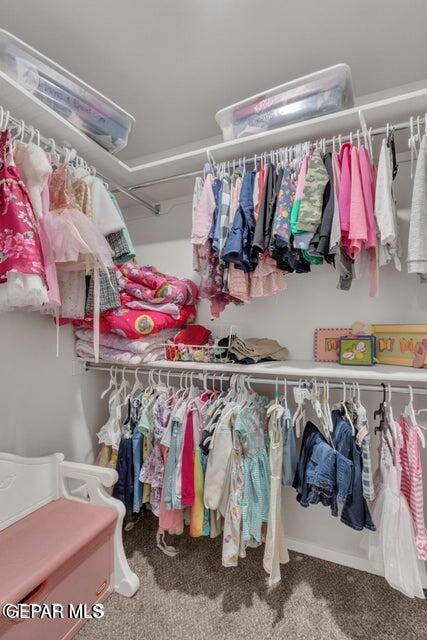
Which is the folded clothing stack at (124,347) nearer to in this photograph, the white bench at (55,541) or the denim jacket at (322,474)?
the white bench at (55,541)

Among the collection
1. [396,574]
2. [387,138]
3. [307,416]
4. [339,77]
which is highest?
[339,77]

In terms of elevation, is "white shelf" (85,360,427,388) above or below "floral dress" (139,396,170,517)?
above

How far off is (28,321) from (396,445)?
1842 mm

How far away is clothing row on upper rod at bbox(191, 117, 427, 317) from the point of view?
4.24ft

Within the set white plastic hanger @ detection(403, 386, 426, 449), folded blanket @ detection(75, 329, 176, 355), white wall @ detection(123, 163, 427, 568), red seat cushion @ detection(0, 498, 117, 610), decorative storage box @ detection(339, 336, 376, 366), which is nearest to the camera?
red seat cushion @ detection(0, 498, 117, 610)

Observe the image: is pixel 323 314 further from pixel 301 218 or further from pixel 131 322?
pixel 131 322

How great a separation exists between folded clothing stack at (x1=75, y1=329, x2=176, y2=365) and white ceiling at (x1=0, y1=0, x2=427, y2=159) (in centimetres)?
134

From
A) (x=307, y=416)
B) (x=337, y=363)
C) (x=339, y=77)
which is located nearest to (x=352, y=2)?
(x=339, y=77)

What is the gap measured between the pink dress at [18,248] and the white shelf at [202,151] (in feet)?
1.10

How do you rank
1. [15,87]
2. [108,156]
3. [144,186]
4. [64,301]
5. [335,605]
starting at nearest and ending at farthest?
[15,87] → [335,605] → [64,301] → [108,156] → [144,186]

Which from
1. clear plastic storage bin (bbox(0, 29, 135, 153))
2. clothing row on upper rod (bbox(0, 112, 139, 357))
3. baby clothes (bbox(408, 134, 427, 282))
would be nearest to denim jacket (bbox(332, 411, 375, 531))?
baby clothes (bbox(408, 134, 427, 282))

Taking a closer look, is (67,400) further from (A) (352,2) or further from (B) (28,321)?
(A) (352,2)

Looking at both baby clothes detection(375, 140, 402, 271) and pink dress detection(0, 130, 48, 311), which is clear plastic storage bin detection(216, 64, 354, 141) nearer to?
baby clothes detection(375, 140, 402, 271)

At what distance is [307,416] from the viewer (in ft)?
6.02
